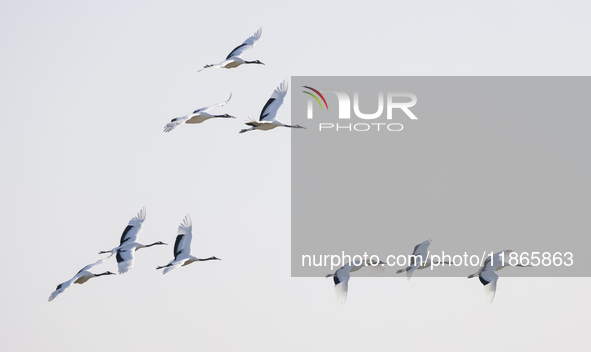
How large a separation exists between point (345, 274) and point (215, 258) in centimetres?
659

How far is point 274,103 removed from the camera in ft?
188

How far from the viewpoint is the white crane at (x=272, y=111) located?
57.1 meters

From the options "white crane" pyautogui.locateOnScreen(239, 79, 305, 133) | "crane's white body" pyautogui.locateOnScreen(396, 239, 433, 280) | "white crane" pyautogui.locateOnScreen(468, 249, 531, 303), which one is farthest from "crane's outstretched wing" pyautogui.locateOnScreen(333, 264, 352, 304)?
"white crane" pyautogui.locateOnScreen(239, 79, 305, 133)

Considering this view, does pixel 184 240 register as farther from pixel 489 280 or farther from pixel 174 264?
pixel 489 280

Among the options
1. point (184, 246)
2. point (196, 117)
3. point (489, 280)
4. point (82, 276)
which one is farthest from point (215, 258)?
point (489, 280)

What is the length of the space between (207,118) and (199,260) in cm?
684

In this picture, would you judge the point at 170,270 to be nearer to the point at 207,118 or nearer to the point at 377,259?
the point at 207,118

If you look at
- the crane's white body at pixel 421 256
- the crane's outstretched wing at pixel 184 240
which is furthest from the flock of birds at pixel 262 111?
the crane's white body at pixel 421 256

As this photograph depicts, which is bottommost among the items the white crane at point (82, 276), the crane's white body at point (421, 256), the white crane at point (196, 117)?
the white crane at point (82, 276)

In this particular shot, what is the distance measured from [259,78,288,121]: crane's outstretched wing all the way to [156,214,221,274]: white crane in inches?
265

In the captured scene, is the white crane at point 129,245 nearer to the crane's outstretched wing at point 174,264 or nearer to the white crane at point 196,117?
the crane's outstretched wing at point 174,264

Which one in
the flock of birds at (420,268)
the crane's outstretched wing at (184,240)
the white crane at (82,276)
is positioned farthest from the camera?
the flock of birds at (420,268)

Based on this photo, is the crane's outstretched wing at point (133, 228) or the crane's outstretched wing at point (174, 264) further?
the crane's outstretched wing at point (133, 228)

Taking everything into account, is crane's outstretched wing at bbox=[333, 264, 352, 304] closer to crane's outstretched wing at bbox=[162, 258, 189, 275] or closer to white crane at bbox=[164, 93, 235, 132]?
crane's outstretched wing at bbox=[162, 258, 189, 275]
